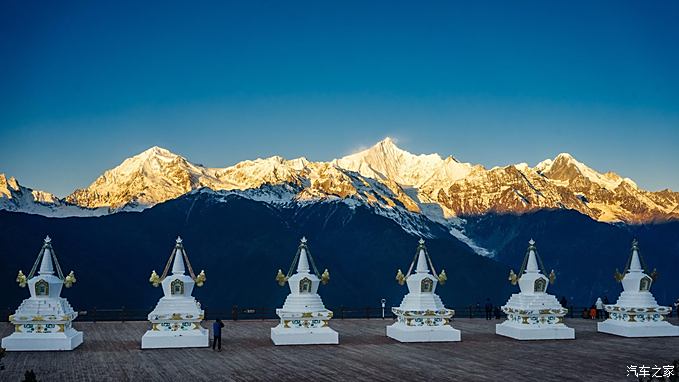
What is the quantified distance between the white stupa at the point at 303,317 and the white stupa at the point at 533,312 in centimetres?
846

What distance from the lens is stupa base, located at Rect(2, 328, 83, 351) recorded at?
2753cm

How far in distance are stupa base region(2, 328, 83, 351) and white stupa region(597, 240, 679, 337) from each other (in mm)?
24041

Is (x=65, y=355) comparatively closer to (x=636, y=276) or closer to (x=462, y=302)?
(x=636, y=276)

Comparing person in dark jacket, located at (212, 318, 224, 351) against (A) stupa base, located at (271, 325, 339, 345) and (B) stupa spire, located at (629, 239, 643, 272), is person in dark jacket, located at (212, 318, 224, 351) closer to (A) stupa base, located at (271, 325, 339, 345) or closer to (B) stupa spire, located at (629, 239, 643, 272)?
(A) stupa base, located at (271, 325, 339, 345)

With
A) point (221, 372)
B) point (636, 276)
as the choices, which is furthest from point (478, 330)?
point (221, 372)

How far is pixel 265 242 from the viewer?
15625 centimetres

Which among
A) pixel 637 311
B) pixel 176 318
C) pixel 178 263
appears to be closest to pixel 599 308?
pixel 637 311

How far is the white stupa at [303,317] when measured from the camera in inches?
1176

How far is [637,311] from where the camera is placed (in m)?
33.2

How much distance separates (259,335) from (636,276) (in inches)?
703

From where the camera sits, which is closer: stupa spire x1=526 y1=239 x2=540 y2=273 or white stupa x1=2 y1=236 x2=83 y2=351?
white stupa x1=2 y1=236 x2=83 y2=351

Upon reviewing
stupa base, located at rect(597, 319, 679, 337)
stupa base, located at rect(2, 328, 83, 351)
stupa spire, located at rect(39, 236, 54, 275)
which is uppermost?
stupa spire, located at rect(39, 236, 54, 275)

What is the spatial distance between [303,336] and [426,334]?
5.35 m

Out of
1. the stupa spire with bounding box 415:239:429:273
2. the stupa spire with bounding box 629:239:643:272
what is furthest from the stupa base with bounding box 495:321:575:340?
the stupa spire with bounding box 629:239:643:272
